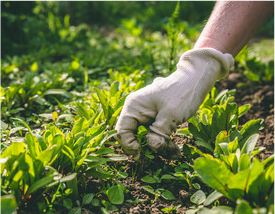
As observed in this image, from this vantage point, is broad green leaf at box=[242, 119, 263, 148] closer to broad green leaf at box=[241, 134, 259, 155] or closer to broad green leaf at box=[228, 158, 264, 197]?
broad green leaf at box=[241, 134, 259, 155]

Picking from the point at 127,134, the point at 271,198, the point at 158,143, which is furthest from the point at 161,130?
the point at 271,198

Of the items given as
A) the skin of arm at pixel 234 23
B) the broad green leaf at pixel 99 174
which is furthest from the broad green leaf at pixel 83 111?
the skin of arm at pixel 234 23

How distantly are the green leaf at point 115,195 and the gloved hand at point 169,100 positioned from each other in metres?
0.28

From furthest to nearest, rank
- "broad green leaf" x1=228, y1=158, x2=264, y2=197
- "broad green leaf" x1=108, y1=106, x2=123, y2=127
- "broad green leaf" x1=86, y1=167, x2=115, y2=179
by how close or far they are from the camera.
Answer: 1. "broad green leaf" x1=108, y1=106, x2=123, y2=127
2. "broad green leaf" x1=86, y1=167, x2=115, y2=179
3. "broad green leaf" x1=228, y1=158, x2=264, y2=197

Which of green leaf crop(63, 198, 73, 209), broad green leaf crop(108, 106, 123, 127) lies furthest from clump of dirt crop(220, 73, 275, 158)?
green leaf crop(63, 198, 73, 209)

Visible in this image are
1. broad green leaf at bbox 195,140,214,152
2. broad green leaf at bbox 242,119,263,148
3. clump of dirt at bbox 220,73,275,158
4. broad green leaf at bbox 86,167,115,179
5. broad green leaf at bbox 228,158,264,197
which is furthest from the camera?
clump of dirt at bbox 220,73,275,158

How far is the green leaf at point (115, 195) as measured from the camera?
147 centimetres

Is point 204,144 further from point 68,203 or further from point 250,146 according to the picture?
point 68,203

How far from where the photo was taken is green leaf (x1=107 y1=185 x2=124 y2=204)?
1473 millimetres

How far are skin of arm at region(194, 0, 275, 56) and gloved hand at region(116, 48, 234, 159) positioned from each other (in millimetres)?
78

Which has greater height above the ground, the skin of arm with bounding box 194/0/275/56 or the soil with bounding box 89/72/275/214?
the skin of arm with bounding box 194/0/275/56

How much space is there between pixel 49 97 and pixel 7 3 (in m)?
2.17

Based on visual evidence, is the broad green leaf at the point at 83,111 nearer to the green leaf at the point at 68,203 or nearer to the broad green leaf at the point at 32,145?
the broad green leaf at the point at 32,145

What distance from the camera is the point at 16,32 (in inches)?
159
